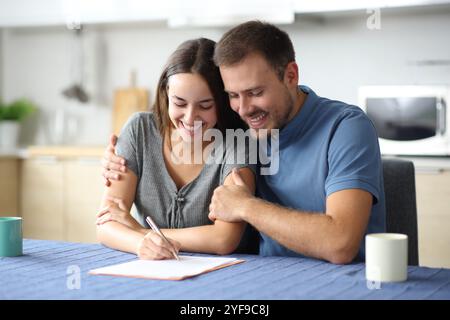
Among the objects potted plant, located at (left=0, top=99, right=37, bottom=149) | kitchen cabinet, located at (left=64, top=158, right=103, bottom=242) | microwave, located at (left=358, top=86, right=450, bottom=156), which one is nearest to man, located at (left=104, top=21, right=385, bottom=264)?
microwave, located at (left=358, top=86, right=450, bottom=156)

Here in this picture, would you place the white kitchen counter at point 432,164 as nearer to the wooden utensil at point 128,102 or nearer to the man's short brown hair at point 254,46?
the wooden utensil at point 128,102

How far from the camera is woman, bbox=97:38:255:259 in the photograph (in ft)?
5.79

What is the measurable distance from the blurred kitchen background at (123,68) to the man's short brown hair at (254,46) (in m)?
1.94

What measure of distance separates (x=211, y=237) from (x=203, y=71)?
43 centimetres

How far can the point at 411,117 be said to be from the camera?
3797 millimetres

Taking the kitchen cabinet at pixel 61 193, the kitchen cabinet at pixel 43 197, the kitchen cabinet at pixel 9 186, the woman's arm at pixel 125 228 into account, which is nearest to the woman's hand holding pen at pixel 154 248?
the woman's arm at pixel 125 228

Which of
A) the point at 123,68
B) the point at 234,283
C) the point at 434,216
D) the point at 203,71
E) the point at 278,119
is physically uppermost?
the point at 123,68

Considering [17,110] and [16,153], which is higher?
[17,110]

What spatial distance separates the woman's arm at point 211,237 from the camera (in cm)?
171

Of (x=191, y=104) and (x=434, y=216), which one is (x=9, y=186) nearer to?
(x=434, y=216)

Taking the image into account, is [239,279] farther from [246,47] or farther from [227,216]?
[246,47]

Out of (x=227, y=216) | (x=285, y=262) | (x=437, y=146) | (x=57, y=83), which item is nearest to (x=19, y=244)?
(x=227, y=216)

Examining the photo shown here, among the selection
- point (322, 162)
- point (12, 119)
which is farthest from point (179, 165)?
point (12, 119)

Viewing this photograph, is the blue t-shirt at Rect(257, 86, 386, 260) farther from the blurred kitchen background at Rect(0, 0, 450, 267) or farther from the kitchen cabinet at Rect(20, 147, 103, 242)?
the kitchen cabinet at Rect(20, 147, 103, 242)
